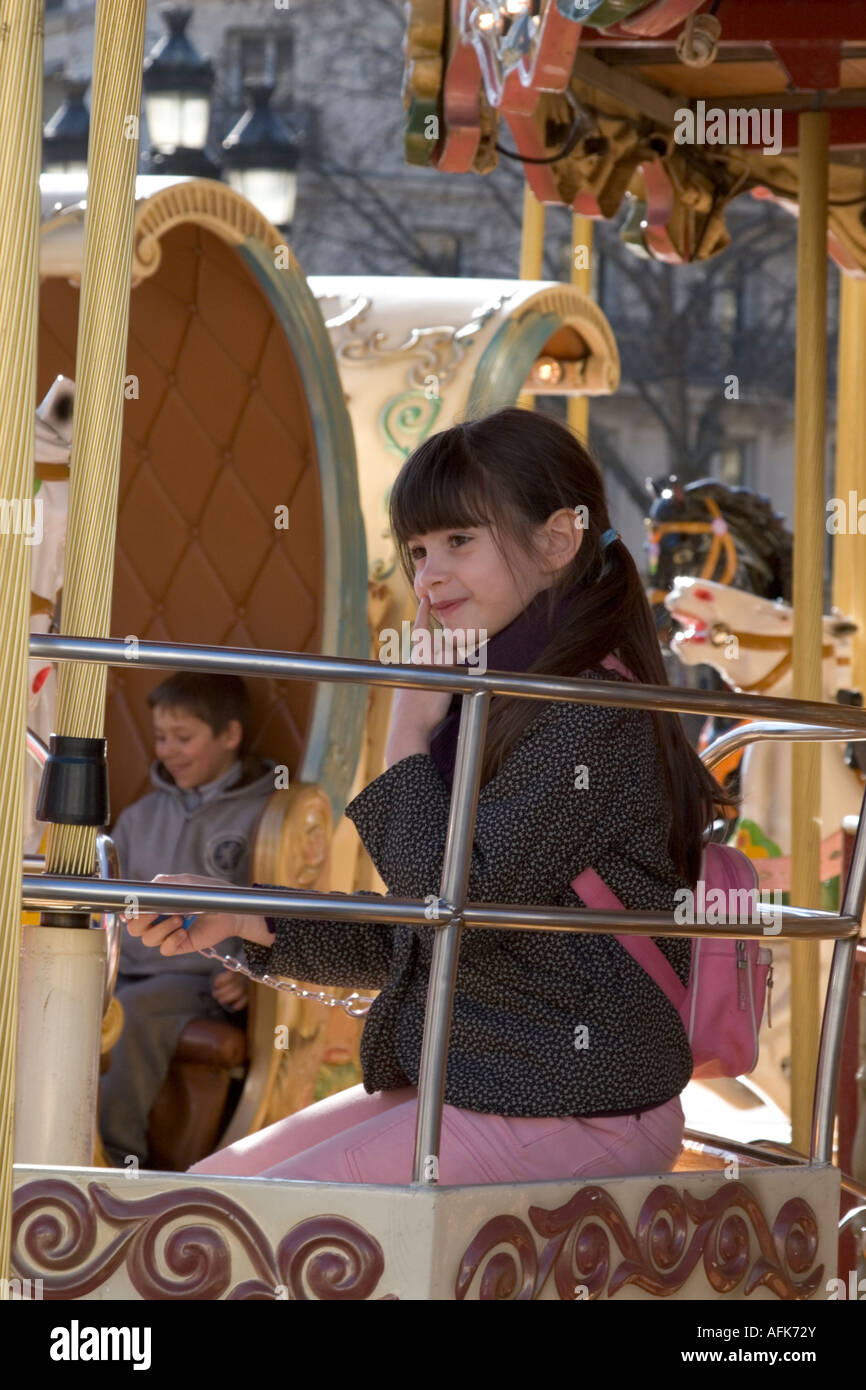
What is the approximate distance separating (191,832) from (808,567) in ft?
4.39

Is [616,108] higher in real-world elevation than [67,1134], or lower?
higher

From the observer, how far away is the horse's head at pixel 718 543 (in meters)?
5.82

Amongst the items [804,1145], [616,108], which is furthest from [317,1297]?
[616,108]

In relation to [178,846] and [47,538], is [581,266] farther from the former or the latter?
[47,538]

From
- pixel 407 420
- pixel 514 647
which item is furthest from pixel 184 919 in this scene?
pixel 407 420

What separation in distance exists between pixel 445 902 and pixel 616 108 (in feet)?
8.50

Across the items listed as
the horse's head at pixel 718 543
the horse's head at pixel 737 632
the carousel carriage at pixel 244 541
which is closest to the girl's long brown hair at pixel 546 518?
the carousel carriage at pixel 244 541

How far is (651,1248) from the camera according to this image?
190 centimetres

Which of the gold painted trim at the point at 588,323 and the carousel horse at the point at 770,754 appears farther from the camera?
the carousel horse at the point at 770,754

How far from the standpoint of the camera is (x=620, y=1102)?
1.87 m

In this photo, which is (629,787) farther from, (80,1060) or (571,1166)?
(80,1060)

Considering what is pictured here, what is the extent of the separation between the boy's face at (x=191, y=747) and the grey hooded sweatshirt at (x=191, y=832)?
24 mm

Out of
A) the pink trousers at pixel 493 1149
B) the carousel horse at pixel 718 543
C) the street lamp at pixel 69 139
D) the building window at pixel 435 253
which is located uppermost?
the building window at pixel 435 253

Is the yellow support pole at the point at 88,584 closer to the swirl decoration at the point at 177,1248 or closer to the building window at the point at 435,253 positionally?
the swirl decoration at the point at 177,1248
